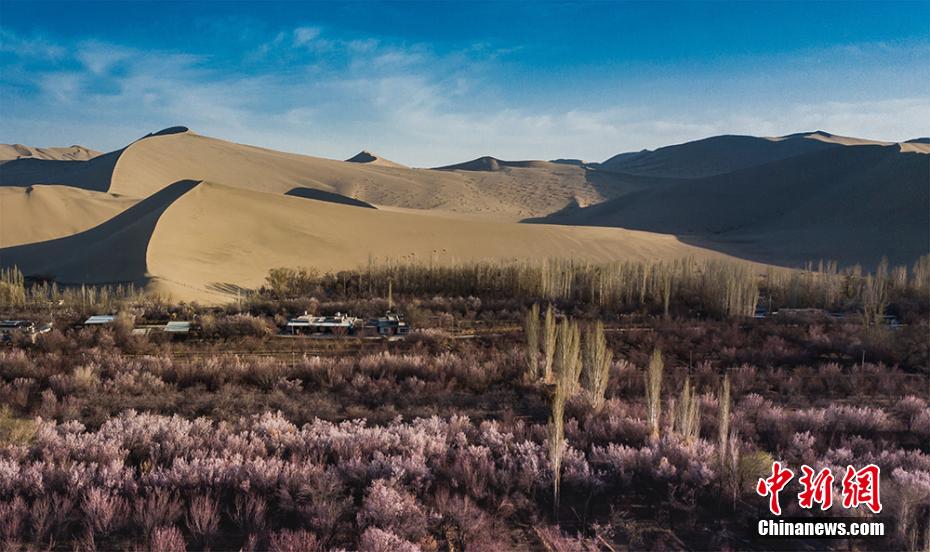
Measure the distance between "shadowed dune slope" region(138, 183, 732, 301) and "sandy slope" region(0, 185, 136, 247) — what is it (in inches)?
593

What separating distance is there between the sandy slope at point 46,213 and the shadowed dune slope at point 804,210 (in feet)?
144

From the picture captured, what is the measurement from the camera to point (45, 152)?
138 m

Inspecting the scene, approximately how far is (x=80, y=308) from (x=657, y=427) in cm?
1564

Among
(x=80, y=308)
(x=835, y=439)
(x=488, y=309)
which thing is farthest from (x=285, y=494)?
(x=80, y=308)

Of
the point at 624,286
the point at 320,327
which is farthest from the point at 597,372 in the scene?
the point at 624,286

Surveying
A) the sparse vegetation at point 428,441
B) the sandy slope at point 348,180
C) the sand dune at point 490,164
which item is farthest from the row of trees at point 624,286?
the sand dune at point 490,164

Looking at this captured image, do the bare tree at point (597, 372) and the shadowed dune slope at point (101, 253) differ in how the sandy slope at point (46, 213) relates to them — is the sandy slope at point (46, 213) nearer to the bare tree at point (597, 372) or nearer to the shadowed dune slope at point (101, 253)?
the shadowed dune slope at point (101, 253)

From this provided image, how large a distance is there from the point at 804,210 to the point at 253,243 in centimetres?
4538

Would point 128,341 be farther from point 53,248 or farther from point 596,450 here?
point 53,248

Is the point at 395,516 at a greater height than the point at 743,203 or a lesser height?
lesser

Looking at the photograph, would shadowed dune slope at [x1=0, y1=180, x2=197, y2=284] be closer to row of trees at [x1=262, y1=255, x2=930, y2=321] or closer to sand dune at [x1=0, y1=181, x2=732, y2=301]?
sand dune at [x1=0, y1=181, x2=732, y2=301]

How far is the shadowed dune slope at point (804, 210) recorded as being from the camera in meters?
38.4

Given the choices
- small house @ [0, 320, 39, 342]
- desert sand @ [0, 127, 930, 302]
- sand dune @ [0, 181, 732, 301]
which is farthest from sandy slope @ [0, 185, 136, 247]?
small house @ [0, 320, 39, 342]

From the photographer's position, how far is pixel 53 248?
28922 millimetres
